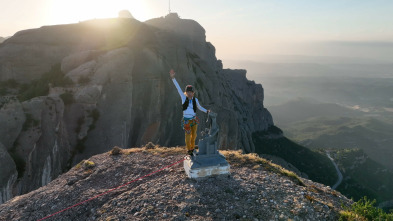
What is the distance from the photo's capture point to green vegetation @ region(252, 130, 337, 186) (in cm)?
9800

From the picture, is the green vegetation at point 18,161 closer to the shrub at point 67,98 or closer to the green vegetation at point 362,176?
the shrub at point 67,98

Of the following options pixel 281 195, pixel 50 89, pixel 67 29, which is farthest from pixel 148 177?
pixel 67 29

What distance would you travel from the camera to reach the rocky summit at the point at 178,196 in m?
10.8

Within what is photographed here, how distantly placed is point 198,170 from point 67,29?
48594 millimetres

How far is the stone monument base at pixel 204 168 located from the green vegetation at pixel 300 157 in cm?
9296

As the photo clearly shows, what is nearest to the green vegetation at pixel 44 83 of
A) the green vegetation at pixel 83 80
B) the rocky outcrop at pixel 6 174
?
the green vegetation at pixel 83 80

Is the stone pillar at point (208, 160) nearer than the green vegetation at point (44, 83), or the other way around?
the stone pillar at point (208, 160)

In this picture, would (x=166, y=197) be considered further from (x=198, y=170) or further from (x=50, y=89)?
(x=50, y=89)

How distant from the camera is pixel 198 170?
42.7 feet

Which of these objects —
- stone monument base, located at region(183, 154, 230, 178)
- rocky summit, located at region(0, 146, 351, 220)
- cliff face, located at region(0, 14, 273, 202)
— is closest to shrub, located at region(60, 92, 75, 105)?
cliff face, located at region(0, 14, 273, 202)

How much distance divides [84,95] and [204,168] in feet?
91.0

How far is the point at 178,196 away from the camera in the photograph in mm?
11781

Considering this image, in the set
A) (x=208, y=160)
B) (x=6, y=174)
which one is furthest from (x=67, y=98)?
(x=208, y=160)

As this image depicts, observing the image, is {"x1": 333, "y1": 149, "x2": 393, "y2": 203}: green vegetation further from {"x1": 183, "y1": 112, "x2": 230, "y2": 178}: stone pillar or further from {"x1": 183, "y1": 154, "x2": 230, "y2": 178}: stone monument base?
{"x1": 183, "y1": 112, "x2": 230, "y2": 178}: stone pillar
